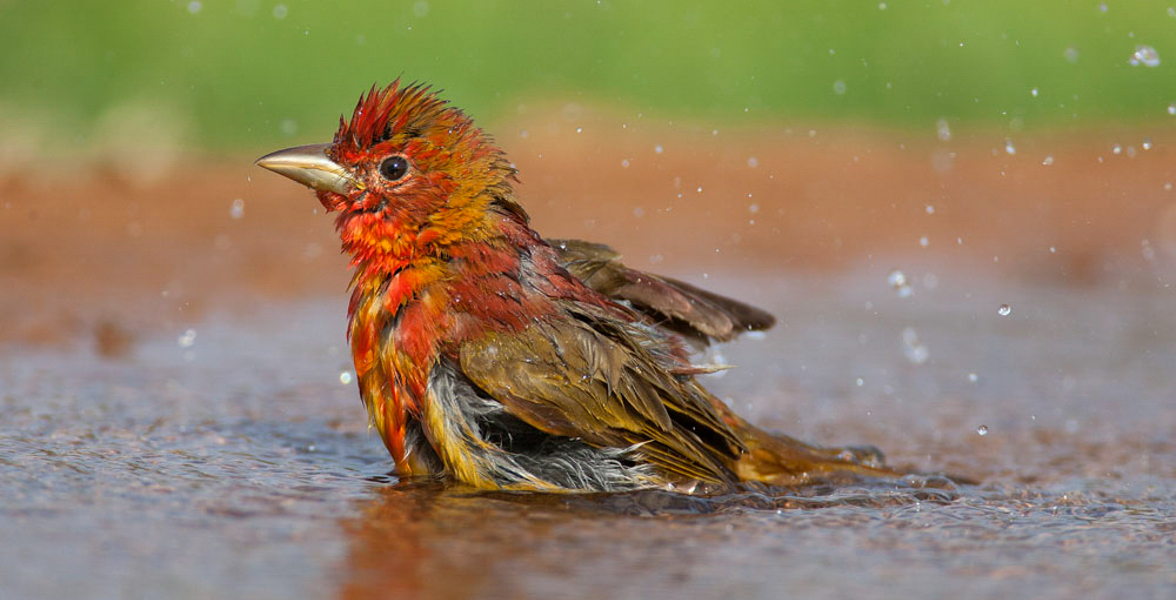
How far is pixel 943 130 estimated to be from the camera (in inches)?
473

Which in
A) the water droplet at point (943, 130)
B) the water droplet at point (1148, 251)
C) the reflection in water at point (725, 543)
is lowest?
the reflection in water at point (725, 543)

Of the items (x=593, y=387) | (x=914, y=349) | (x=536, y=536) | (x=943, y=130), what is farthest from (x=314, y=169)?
(x=943, y=130)

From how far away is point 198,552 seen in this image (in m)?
3.09

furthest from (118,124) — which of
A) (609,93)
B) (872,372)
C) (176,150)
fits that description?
(872,372)

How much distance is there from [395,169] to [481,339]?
575 millimetres

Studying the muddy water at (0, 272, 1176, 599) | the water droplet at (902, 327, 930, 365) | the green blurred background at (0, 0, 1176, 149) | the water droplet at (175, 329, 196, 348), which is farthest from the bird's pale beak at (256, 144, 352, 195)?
the green blurred background at (0, 0, 1176, 149)

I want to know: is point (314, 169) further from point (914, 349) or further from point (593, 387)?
point (914, 349)

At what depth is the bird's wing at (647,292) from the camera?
14.9 feet

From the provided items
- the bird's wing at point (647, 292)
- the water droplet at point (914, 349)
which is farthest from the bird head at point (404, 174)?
the water droplet at point (914, 349)

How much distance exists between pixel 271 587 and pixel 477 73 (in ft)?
29.7

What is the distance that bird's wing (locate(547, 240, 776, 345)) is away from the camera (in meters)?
4.54

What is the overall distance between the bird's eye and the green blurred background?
6082 mm

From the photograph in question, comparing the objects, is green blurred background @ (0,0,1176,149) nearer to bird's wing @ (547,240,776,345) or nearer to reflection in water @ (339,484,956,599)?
bird's wing @ (547,240,776,345)

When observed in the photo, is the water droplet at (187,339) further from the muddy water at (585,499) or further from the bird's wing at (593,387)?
the bird's wing at (593,387)
